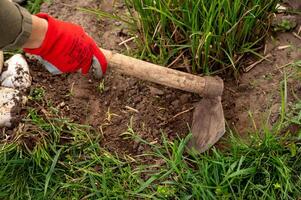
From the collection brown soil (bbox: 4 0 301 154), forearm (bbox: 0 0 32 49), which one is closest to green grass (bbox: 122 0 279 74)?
brown soil (bbox: 4 0 301 154)

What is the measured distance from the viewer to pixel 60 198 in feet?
7.63

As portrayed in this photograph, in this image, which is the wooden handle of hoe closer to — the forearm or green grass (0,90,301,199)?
green grass (0,90,301,199)

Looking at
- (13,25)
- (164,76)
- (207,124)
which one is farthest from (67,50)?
(207,124)

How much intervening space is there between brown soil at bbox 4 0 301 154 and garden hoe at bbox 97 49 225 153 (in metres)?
0.09

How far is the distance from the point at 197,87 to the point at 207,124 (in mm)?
213

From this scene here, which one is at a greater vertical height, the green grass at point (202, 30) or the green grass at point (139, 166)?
the green grass at point (202, 30)

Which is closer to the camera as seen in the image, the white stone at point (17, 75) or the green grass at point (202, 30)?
the green grass at point (202, 30)

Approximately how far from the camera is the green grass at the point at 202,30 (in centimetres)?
226

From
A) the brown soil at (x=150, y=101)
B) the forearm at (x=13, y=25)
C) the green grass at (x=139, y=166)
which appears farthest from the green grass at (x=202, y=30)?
the forearm at (x=13, y=25)

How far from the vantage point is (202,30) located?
2.35 meters

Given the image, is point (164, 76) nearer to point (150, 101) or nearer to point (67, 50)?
point (150, 101)

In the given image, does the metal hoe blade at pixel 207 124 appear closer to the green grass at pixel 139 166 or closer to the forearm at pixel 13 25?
the green grass at pixel 139 166

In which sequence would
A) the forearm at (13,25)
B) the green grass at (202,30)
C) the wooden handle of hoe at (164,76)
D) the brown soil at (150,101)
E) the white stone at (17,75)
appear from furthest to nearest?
the white stone at (17,75)
the brown soil at (150,101)
the green grass at (202,30)
the wooden handle of hoe at (164,76)
the forearm at (13,25)

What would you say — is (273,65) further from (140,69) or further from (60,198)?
(60,198)
